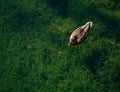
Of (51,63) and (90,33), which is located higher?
(90,33)

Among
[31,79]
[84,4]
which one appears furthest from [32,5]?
[31,79]

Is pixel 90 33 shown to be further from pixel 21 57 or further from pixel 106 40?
pixel 21 57

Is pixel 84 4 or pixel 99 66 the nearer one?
pixel 99 66

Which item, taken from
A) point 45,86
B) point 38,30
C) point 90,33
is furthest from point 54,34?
point 45,86

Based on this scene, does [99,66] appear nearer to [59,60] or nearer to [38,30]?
[59,60]

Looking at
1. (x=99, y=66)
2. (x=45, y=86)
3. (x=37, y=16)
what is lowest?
(x=45, y=86)

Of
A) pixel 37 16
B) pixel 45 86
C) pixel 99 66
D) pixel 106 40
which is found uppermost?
pixel 37 16
